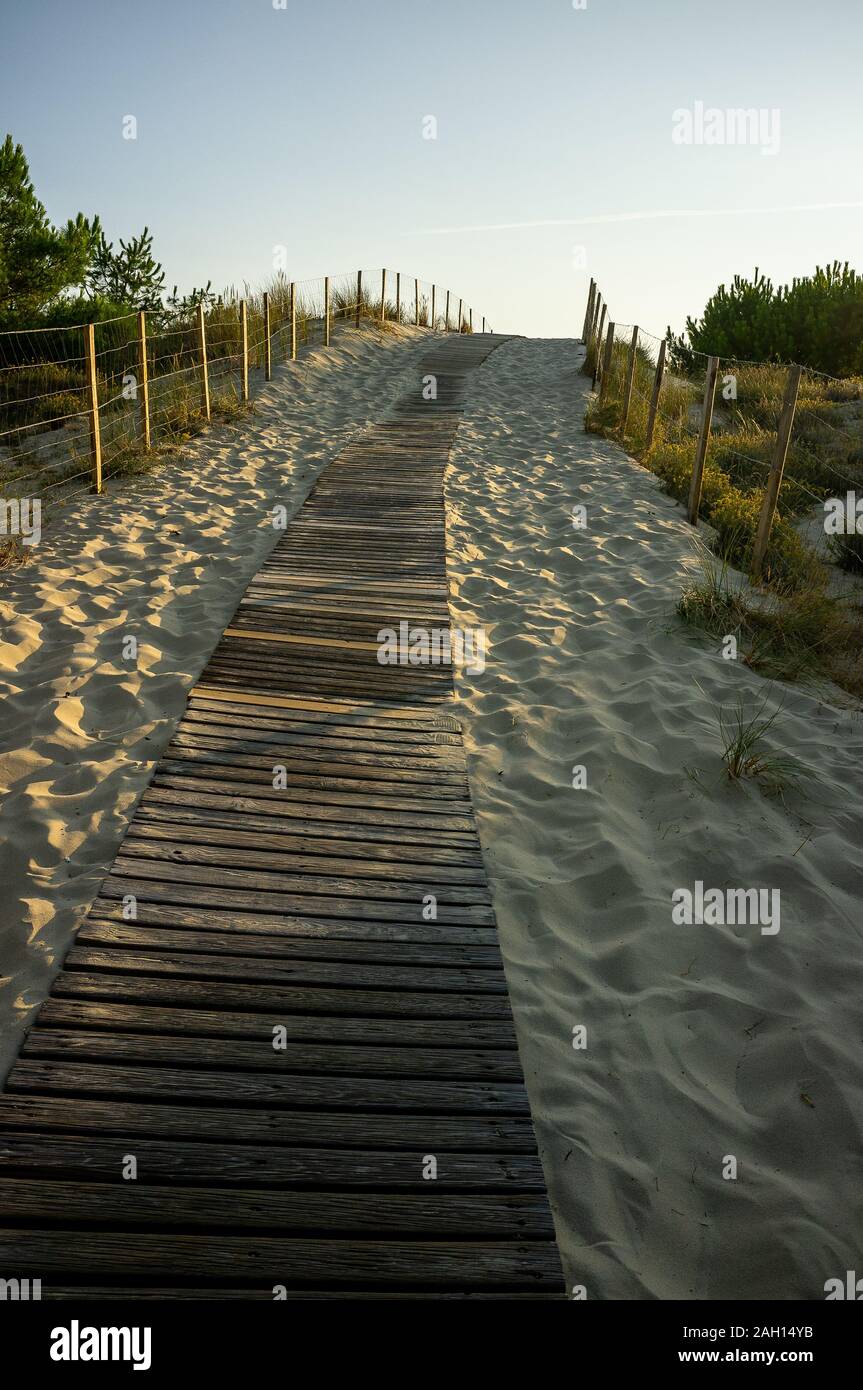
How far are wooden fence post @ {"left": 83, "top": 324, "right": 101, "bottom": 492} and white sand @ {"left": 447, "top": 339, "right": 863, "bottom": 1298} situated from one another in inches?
145

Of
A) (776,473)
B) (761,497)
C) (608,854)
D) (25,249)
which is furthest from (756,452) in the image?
(25,249)

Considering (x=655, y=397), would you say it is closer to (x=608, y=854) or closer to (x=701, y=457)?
(x=701, y=457)

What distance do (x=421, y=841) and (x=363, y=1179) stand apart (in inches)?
58.8

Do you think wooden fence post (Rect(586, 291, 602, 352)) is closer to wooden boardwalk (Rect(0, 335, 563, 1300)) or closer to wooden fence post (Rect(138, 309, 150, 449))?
wooden fence post (Rect(138, 309, 150, 449))

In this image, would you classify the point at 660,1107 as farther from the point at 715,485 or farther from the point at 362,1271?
the point at 715,485

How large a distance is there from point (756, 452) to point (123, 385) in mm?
7869

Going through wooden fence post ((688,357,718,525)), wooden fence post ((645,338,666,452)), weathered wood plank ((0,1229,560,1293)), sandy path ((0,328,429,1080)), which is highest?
wooden fence post ((645,338,666,452))

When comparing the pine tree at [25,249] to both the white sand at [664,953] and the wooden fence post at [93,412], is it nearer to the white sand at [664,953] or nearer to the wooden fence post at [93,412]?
the wooden fence post at [93,412]

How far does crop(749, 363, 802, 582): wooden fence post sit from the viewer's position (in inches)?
232

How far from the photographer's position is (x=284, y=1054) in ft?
8.39

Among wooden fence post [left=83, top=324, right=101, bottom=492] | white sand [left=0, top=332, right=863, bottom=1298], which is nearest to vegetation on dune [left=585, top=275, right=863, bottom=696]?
white sand [left=0, top=332, right=863, bottom=1298]

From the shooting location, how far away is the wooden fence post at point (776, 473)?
19.3ft

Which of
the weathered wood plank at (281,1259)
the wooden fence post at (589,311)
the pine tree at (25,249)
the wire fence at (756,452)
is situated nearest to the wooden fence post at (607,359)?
the wire fence at (756,452)

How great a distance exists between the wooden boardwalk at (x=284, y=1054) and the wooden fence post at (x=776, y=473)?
318 cm
